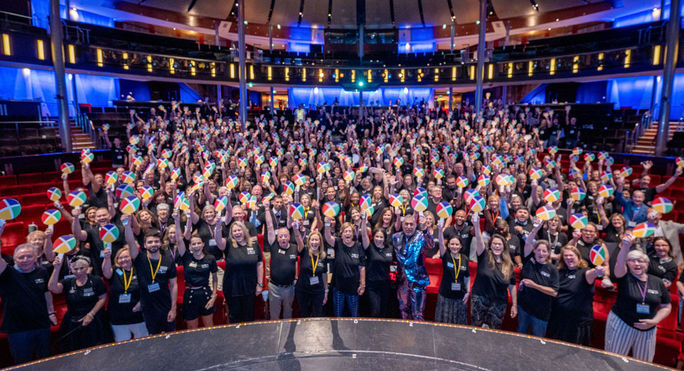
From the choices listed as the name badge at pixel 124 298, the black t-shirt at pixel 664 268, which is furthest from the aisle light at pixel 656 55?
the name badge at pixel 124 298

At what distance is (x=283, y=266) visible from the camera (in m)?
4.89

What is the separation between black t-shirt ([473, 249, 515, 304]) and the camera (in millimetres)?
4496

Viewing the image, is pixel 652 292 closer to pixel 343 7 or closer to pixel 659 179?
pixel 659 179

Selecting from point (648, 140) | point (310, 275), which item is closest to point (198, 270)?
point (310, 275)

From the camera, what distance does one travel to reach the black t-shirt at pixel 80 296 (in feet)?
13.7

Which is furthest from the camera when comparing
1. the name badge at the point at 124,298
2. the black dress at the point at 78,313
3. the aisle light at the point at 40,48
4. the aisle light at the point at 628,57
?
the aisle light at the point at 628,57

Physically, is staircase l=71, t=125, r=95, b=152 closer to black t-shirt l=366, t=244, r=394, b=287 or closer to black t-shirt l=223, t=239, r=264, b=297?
black t-shirt l=223, t=239, r=264, b=297

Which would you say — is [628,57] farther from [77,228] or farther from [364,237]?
[77,228]

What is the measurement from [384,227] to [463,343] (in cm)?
238

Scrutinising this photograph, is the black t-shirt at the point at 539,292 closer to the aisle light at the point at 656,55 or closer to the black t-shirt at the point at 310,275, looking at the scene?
the black t-shirt at the point at 310,275

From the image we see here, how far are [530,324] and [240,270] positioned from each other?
3411 millimetres

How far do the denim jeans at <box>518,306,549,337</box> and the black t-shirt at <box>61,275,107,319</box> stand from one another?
4.68 m

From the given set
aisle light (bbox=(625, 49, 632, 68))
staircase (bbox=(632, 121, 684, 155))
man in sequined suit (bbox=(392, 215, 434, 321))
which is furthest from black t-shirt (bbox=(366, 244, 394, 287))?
aisle light (bbox=(625, 49, 632, 68))

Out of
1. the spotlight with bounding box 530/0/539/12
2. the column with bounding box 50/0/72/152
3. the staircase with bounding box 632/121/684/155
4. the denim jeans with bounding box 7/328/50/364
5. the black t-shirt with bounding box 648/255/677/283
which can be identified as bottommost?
the denim jeans with bounding box 7/328/50/364
